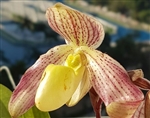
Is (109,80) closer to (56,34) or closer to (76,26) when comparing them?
(76,26)

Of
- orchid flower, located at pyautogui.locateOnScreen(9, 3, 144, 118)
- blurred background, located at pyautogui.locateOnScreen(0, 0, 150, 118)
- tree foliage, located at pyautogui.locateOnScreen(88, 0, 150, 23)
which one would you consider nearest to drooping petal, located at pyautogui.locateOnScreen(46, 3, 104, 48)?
orchid flower, located at pyautogui.locateOnScreen(9, 3, 144, 118)

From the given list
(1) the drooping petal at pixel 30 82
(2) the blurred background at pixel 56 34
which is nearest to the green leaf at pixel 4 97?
(1) the drooping petal at pixel 30 82

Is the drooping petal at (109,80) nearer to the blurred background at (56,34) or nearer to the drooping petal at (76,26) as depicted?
the drooping petal at (76,26)

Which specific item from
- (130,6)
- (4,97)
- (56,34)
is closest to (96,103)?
(4,97)

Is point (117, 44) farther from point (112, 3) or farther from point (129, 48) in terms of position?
point (112, 3)

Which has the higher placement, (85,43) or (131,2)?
(85,43)

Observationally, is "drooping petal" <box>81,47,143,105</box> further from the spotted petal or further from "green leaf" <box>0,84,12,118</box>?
"green leaf" <box>0,84,12,118</box>

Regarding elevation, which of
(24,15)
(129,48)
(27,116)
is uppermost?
(27,116)

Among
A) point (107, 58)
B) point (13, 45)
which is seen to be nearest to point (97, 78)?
point (107, 58)
